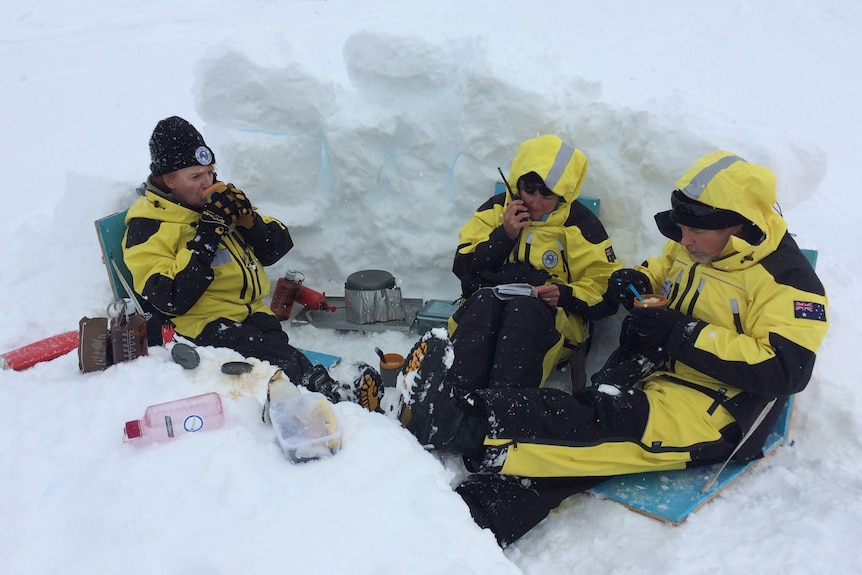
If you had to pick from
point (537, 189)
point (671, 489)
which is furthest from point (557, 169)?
point (671, 489)

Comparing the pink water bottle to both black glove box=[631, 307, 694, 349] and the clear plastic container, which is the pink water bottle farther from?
black glove box=[631, 307, 694, 349]

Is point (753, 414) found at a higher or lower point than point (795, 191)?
lower

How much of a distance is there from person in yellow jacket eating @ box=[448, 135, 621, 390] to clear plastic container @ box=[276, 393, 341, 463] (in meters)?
1.01

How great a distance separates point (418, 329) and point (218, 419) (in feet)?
7.01

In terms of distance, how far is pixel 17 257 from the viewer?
13.7 feet

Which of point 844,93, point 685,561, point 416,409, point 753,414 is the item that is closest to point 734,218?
point 753,414

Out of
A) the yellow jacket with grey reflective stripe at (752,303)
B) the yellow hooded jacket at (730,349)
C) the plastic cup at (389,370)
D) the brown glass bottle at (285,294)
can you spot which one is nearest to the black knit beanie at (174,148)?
the brown glass bottle at (285,294)

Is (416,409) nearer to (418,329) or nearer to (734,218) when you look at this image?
(734,218)

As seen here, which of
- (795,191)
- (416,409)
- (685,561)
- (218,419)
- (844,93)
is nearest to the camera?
(218,419)

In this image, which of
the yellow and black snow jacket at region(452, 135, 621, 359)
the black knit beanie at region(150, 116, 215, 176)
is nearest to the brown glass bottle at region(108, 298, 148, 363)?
the black knit beanie at region(150, 116, 215, 176)

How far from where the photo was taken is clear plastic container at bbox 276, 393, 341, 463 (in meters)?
1.82

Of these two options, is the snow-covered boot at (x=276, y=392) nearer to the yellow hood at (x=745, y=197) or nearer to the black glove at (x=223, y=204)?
the black glove at (x=223, y=204)

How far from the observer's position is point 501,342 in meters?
2.87

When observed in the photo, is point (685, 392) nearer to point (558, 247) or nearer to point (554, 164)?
point (558, 247)
